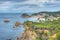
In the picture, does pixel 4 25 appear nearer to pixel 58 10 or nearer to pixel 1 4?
pixel 1 4

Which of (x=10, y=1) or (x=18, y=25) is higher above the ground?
(x=10, y=1)

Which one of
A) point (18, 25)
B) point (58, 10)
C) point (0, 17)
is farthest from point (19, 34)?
point (58, 10)

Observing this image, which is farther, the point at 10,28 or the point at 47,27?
the point at 10,28

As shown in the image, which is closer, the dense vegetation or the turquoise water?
the dense vegetation

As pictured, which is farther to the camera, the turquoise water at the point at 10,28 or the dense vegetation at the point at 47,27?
the turquoise water at the point at 10,28

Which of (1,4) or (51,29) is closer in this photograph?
(51,29)

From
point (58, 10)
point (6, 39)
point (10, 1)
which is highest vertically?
point (10, 1)

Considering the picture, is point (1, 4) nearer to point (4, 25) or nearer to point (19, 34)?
point (4, 25)
